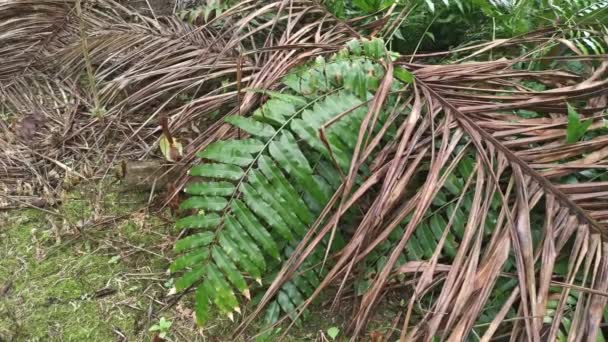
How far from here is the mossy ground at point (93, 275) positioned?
1.52 m

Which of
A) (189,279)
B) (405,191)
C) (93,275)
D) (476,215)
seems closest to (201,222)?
(189,279)

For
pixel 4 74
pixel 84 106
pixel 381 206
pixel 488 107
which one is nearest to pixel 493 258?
pixel 381 206

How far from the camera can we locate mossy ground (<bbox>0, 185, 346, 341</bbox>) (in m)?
1.52

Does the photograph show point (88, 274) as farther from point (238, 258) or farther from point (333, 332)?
point (333, 332)

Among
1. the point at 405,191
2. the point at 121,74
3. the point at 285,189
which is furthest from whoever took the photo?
the point at 121,74

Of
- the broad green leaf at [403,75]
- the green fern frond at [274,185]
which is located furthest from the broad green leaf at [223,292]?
the broad green leaf at [403,75]

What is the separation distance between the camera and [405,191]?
64.8 inches

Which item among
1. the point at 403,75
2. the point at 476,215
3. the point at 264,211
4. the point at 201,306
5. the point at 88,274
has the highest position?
the point at 403,75

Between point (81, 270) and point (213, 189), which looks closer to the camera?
point (213, 189)

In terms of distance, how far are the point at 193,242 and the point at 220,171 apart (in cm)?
22

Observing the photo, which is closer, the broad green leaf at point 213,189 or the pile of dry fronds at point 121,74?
the broad green leaf at point 213,189

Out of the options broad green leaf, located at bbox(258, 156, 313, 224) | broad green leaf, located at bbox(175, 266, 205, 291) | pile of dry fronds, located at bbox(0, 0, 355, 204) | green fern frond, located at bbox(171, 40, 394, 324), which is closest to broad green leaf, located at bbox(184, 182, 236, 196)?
green fern frond, located at bbox(171, 40, 394, 324)

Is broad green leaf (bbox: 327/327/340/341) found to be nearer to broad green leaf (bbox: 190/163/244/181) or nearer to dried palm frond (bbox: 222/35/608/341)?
Result: dried palm frond (bbox: 222/35/608/341)

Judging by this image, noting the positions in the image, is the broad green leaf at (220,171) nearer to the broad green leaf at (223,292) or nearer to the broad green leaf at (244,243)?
the broad green leaf at (244,243)
